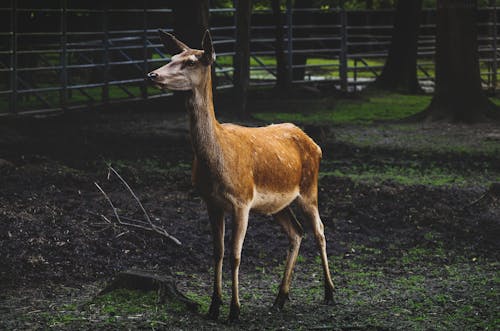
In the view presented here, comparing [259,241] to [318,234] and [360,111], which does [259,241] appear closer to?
[318,234]

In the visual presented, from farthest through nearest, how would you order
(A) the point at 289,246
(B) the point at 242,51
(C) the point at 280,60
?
(C) the point at 280,60 → (B) the point at 242,51 → (A) the point at 289,246

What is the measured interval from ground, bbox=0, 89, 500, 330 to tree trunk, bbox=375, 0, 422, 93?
10776 mm

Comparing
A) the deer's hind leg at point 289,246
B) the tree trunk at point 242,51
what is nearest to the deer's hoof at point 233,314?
the deer's hind leg at point 289,246

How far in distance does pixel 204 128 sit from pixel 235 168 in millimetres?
343

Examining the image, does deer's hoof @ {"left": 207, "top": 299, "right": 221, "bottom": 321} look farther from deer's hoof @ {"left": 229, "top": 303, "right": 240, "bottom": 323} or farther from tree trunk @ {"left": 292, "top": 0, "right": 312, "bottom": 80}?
tree trunk @ {"left": 292, "top": 0, "right": 312, "bottom": 80}

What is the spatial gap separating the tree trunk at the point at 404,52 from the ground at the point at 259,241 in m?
10.8

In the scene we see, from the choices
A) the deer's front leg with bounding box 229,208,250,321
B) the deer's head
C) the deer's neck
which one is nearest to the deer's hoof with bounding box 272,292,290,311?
the deer's front leg with bounding box 229,208,250,321

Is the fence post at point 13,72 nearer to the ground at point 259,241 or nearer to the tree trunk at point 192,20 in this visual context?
the ground at point 259,241

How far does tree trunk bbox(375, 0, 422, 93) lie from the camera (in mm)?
26016

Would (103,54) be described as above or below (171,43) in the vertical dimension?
below

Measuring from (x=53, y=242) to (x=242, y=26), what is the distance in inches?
409

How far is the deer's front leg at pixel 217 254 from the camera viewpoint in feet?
22.4

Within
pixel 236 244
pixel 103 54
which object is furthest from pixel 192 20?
pixel 236 244

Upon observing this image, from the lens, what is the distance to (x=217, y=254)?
6871 millimetres
